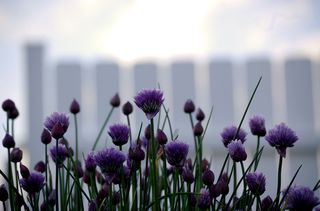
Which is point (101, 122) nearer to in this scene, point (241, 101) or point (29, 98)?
point (29, 98)

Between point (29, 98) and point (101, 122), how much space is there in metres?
0.48

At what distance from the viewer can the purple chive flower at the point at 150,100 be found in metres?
0.84

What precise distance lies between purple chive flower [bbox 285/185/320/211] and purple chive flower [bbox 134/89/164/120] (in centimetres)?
23

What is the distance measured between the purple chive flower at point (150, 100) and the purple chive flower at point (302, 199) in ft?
0.77

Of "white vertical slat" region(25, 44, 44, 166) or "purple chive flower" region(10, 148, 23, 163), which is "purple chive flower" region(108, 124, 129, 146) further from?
"white vertical slat" region(25, 44, 44, 166)

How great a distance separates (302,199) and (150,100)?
0.26m

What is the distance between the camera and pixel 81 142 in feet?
11.1

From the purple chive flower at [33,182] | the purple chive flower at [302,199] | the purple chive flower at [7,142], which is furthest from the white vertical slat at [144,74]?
the purple chive flower at [302,199]

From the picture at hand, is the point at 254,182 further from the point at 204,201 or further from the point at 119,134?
the point at 119,134

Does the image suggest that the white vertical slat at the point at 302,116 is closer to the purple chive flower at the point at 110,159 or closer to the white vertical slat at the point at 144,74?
the white vertical slat at the point at 144,74

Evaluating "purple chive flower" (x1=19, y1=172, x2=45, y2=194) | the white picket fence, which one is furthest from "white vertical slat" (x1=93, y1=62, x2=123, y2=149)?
"purple chive flower" (x1=19, y1=172, x2=45, y2=194)

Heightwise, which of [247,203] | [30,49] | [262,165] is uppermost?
[30,49]

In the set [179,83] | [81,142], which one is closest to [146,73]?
[179,83]

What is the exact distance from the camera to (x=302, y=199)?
2.62ft
